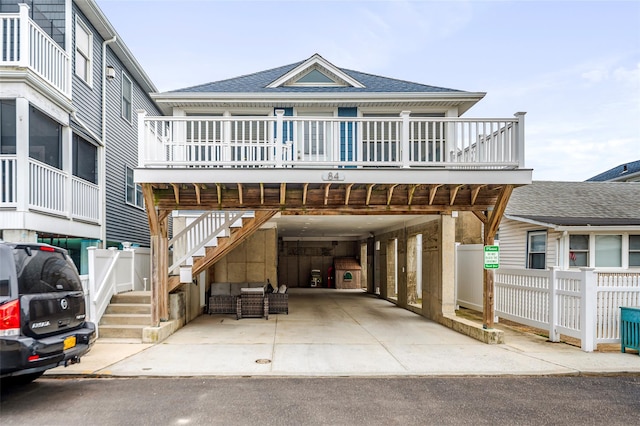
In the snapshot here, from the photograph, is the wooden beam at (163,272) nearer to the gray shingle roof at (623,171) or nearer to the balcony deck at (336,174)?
the balcony deck at (336,174)

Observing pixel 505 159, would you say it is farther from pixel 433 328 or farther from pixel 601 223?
pixel 601 223

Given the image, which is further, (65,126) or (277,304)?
(277,304)

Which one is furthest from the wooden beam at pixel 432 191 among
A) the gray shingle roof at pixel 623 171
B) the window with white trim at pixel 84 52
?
the gray shingle roof at pixel 623 171

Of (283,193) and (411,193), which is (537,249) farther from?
(283,193)

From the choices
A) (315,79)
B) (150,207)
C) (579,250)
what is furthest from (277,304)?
(579,250)

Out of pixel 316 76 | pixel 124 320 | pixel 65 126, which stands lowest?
pixel 124 320

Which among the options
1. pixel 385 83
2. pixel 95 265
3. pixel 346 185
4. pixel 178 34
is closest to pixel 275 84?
pixel 385 83

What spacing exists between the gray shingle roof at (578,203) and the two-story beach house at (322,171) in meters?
3.51

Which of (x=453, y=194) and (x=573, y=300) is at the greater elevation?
(x=453, y=194)

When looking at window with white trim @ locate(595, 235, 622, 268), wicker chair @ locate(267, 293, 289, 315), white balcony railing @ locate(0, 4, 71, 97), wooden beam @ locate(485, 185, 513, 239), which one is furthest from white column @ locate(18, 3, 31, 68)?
window with white trim @ locate(595, 235, 622, 268)

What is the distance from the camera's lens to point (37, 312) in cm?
467

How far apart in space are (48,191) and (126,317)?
3.10 meters

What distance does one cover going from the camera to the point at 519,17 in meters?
14.6

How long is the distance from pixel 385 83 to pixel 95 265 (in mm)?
9270
